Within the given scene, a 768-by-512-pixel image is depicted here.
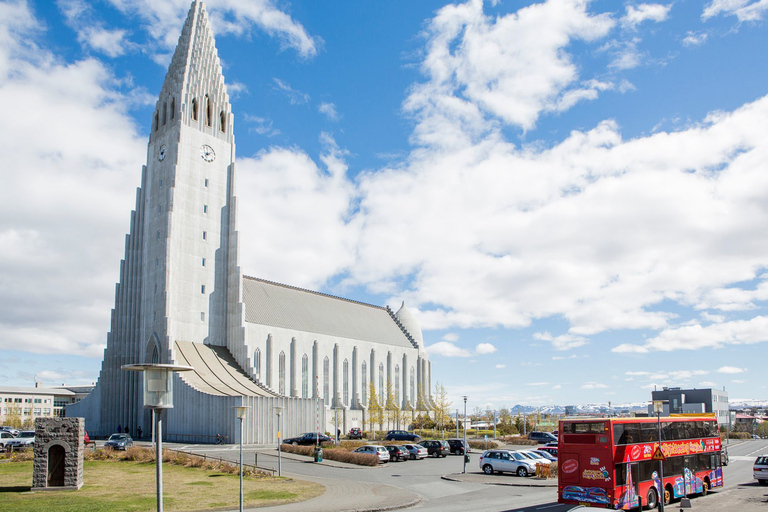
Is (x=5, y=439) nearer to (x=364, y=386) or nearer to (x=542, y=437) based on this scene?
(x=542, y=437)

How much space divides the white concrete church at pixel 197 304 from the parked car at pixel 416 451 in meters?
17.3

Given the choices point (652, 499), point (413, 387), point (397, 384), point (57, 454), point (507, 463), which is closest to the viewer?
point (652, 499)

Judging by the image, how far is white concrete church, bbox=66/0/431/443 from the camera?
66.3m

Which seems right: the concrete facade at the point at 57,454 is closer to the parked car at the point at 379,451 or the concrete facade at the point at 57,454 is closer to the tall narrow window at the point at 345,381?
the parked car at the point at 379,451

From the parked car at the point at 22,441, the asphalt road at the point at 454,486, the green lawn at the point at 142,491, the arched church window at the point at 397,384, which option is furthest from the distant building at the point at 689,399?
the green lawn at the point at 142,491

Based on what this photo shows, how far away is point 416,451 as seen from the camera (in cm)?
4978

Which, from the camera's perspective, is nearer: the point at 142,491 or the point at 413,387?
the point at 142,491

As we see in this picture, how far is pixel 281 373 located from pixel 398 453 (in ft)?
126

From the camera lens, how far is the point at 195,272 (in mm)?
75438

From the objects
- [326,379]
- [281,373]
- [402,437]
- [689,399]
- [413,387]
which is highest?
[281,373]

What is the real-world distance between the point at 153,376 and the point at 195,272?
203 feet

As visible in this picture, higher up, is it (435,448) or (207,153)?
(207,153)

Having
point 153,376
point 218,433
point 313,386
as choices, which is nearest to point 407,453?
point 218,433

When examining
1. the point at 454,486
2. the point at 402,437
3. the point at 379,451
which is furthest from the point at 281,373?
the point at 454,486
